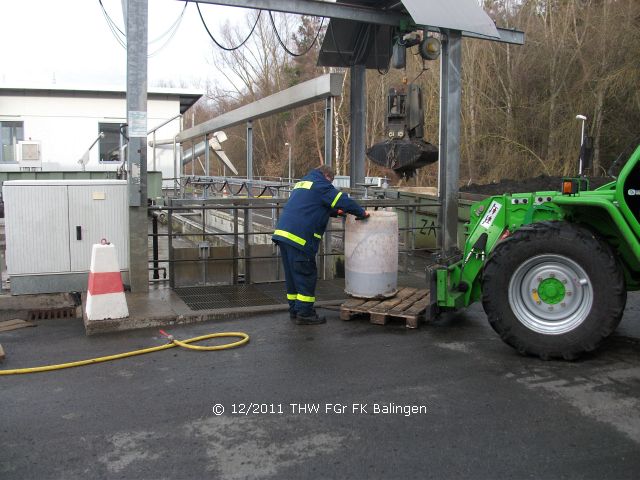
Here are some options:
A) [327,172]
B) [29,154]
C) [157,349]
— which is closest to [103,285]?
[157,349]

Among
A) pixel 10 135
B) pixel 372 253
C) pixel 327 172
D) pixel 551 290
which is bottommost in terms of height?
pixel 551 290

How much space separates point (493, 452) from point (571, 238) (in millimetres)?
2268

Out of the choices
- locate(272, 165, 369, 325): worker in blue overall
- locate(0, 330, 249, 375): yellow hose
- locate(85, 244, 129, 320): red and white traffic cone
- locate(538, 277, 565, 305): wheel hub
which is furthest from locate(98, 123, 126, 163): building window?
locate(538, 277, 565, 305): wheel hub

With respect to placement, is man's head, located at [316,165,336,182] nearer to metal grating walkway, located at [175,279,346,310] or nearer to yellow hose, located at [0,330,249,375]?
metal grating walkway, located at [175,279,346,310]

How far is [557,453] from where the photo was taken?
360 centimetres

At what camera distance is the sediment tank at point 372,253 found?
7078 mm

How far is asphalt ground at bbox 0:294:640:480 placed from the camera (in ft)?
11.5

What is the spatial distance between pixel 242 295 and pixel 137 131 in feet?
7.95

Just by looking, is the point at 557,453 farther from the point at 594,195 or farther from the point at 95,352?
the point at 95,352

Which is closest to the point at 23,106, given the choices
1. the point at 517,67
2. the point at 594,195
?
the point at 517,67

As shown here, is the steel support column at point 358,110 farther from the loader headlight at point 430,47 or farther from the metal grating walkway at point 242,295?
the metal grating walkway at point 242,295

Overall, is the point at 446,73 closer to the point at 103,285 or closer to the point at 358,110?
the point at 358,110

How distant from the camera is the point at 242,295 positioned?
8.02 meters

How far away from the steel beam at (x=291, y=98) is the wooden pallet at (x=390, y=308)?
9.10 ft
